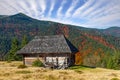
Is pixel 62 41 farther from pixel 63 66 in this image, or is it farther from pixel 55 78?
pixel 55 78

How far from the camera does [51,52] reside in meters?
50.5

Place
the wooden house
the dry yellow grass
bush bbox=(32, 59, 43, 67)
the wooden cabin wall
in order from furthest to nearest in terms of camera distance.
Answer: the wooden cabin wall → the wooden house → bush bbox=(32, 59, 43, 67) → the dry yellow grass

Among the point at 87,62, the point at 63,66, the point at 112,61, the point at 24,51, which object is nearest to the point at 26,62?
the point at 24,51

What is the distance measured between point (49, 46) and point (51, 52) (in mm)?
2449

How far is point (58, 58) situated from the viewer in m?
52.0

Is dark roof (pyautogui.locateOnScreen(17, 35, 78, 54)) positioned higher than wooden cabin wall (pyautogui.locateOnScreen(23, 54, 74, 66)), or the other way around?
dark roof (pyautogui.locateOnScreen(17, 35, 78, 54))

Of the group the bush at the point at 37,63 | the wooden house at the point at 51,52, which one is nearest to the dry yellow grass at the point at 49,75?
the bush at the point at 37,63

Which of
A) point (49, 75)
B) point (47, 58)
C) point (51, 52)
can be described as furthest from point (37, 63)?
point (49, 75)

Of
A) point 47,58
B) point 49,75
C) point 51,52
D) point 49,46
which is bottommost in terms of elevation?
point 49,75

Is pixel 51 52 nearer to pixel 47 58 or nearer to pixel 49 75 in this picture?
pixel 47 58

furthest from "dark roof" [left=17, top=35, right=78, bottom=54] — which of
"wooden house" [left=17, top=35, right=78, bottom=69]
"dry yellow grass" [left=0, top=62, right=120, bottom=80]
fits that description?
"dry yellow grass" [left=0, top=62, right=120, bottom=80]

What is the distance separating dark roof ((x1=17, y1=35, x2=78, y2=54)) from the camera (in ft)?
167

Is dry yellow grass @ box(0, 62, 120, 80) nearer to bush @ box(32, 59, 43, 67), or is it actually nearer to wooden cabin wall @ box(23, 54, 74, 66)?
bush @ box(32, 59, 43, 67)

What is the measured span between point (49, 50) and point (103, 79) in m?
22.4
